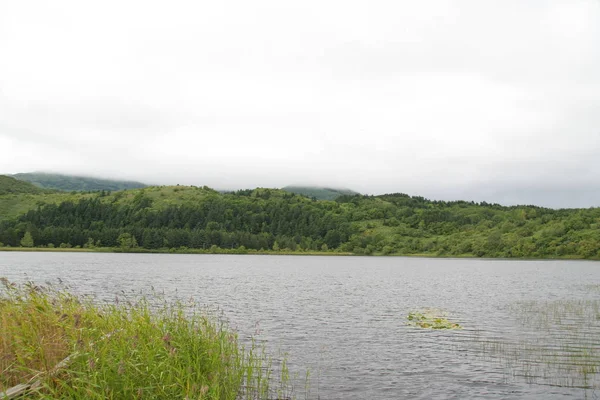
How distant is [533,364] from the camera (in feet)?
93.4

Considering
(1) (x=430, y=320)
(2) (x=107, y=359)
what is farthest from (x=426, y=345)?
(2) (x=107, y=359)

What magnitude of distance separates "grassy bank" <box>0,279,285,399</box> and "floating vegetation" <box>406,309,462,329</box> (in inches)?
920

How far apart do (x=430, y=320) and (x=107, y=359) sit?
114 ft

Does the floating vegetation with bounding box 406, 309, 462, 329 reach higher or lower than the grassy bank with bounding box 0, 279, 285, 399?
lower

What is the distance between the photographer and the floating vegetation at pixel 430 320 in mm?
41722

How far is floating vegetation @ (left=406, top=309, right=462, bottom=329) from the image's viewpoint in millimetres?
41722

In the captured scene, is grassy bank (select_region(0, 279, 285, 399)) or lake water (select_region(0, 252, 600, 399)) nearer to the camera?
grassy bank (select_region(0, 279, 285, 399))

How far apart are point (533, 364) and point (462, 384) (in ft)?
21.3

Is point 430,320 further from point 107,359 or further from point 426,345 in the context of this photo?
point 107,359

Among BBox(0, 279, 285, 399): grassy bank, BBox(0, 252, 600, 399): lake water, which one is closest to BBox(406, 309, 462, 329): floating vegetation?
BBox(0, 252, 600, 399): lake water

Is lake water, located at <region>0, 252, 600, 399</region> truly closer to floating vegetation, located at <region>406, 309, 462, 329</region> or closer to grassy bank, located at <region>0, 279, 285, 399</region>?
floating vegetation, located at <region>406, 309, 462, 329</region>

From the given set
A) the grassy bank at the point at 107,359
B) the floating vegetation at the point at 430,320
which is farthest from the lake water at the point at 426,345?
the grassy bank at the point at 107,359

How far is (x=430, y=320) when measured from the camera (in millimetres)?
44656

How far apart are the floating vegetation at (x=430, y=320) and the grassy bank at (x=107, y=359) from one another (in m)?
23.4
